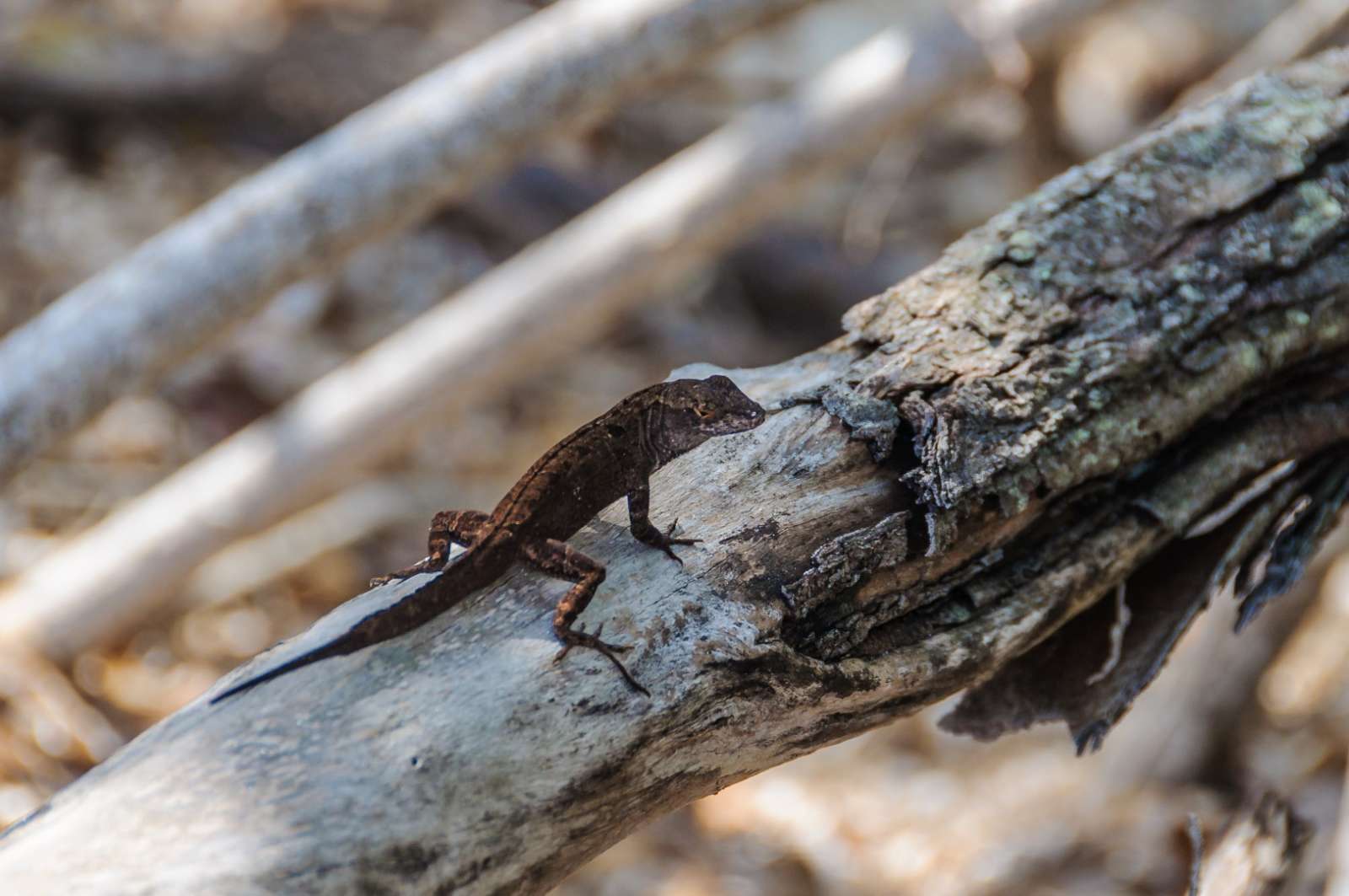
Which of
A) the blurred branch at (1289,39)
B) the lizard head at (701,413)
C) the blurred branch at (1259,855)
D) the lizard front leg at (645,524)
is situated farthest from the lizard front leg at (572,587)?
the blurred branch at (1289,39)

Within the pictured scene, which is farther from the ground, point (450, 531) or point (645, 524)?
point (450, 531)

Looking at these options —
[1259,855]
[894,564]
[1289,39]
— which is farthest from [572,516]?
[1289,39]

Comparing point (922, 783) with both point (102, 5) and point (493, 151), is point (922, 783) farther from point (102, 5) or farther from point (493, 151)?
point (102, 5)

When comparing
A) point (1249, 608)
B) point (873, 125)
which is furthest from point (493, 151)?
point (1249, 608)

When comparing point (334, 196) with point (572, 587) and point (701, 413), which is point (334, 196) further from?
point (572, 587)

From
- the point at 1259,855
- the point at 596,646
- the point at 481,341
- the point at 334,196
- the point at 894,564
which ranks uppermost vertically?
the point at 334,196

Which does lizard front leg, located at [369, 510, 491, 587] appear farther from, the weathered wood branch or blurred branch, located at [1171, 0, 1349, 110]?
blurred branch, located at [1171, 0, 1349, 110]
